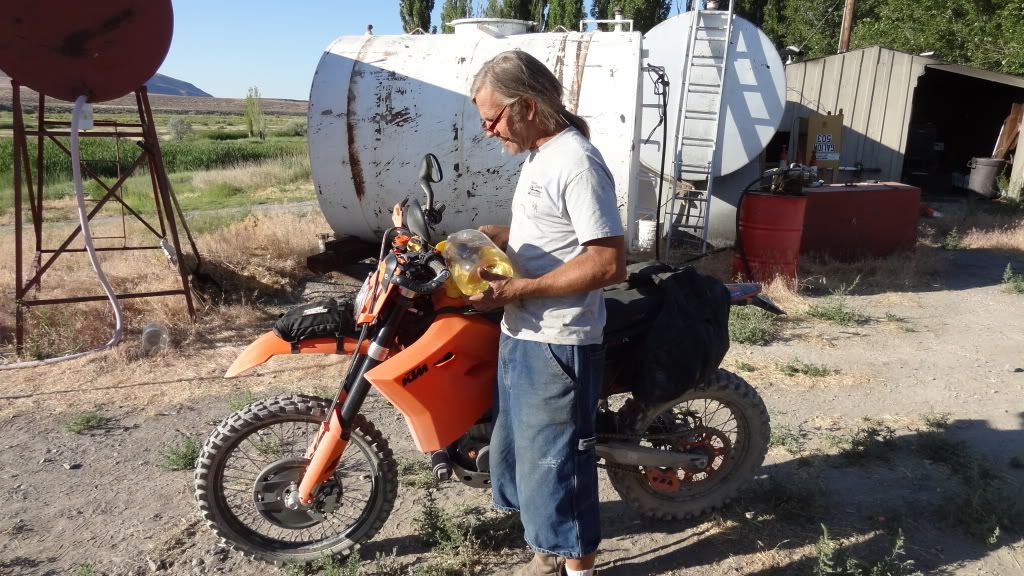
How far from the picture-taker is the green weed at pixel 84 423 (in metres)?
4.12

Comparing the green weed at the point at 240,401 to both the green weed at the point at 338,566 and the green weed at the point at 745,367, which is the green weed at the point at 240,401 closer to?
the green weed at the point at 338,566

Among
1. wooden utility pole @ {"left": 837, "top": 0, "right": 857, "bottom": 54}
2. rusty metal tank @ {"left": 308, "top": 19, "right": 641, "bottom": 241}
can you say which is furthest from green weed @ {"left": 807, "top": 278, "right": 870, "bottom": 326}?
wooden utility pole @ {"left": 837, "top": 0, "right": 857, "bottom": 54}

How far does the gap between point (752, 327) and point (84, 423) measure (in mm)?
4734

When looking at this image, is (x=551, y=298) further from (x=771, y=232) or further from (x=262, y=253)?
(x=262, y=253)

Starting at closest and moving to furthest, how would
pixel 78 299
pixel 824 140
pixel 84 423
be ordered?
pixel 84 423 < pixel 78 299 < pixel 824 140

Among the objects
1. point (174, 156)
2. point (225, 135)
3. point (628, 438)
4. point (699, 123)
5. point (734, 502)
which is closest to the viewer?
point (628, 438)

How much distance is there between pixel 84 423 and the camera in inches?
164

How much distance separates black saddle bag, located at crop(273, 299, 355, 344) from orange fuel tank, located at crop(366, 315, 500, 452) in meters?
0.27

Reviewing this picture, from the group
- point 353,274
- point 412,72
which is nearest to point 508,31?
point 412,72

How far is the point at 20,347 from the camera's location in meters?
5.30

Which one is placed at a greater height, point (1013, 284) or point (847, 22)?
point (847, 22)

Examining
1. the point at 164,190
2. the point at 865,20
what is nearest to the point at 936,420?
the point at 164,190

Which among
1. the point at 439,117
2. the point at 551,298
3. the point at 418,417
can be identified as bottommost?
the point at 418,417

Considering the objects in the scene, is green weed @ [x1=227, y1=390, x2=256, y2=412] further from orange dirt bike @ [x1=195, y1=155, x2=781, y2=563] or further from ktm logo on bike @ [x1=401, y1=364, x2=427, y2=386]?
ktm logo on bike @ [x1=401, y1=364, x2=427, y2=386]
